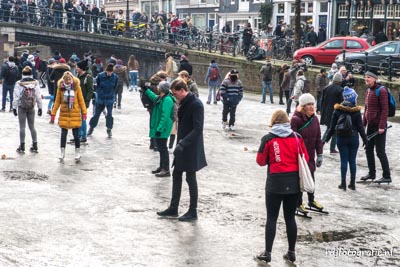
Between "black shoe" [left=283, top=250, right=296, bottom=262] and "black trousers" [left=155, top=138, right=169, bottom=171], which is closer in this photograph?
"black shoe" [left=283, top=250, right=296, bottom=262]

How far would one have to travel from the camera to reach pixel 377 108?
13711mm

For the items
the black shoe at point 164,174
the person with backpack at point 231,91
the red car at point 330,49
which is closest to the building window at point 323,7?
the red car at point 330,49

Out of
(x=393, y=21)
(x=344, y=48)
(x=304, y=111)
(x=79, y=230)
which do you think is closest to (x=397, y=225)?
(x=304, y=111)

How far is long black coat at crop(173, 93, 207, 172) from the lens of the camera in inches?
399

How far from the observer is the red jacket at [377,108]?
1356cm

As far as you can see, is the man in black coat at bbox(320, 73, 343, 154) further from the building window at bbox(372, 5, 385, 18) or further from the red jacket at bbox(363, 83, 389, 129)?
the building window at bbox(372, 5, 385, 18)

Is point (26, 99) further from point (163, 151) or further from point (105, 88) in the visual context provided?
point (163, 151)

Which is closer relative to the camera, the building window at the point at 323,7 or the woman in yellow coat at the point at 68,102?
the woman in yellow coat at the point at 68,102

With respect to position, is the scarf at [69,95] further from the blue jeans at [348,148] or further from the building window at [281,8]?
the building window at [281,8]

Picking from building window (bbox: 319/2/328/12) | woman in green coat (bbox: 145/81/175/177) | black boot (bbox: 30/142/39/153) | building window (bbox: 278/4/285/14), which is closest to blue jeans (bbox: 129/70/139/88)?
black boot (bbox: 30/142/39/153)

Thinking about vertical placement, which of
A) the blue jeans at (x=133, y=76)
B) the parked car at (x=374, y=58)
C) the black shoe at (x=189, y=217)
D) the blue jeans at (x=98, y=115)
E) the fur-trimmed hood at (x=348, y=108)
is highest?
the fur-trimmed hood at (x=348, y=108)

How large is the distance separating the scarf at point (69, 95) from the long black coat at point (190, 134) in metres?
4.35

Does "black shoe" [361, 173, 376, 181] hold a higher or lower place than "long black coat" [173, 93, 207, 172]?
lower

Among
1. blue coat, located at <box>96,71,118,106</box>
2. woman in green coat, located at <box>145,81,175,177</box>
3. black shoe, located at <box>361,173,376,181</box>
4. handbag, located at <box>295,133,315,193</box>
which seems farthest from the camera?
blue coat, located at <box>96,71,118,106</box>
